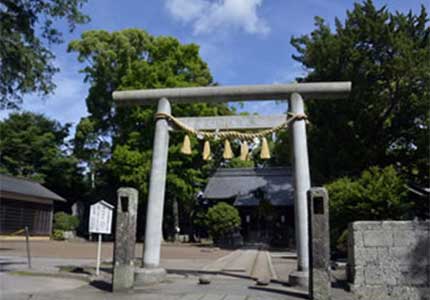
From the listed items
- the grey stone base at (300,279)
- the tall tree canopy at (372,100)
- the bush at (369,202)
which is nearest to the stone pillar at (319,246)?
the grey stone base at (300,279)

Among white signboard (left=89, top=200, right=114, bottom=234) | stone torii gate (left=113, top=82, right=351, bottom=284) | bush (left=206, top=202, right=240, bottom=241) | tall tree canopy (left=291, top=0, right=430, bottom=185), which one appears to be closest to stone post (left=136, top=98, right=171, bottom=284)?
stone torii gate (left=113, top=82, right=351, bottom=284)

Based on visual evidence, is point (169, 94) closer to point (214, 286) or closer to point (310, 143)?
point (214, 286)

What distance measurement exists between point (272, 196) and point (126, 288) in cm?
2242

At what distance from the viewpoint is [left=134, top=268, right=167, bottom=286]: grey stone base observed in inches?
339

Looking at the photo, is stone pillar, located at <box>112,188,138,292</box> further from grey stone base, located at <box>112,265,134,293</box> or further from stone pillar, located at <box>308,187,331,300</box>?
stone pillar, located at <box>308,187,331,300</box>

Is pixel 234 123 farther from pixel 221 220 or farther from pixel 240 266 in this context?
pixel 221 220

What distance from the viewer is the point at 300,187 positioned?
895cm

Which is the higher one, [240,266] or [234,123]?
[234,123]

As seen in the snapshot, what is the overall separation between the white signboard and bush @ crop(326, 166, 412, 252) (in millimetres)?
6598

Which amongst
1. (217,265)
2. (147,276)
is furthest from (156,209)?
(217,265)

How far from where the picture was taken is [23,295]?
6992 mm

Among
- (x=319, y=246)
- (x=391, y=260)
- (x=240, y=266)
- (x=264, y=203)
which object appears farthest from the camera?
(x=264, y=203)

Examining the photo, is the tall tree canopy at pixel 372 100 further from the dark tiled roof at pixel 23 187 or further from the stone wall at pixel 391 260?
the dark tiled roof at pixel 23 187

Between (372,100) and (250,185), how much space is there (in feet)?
43.4
